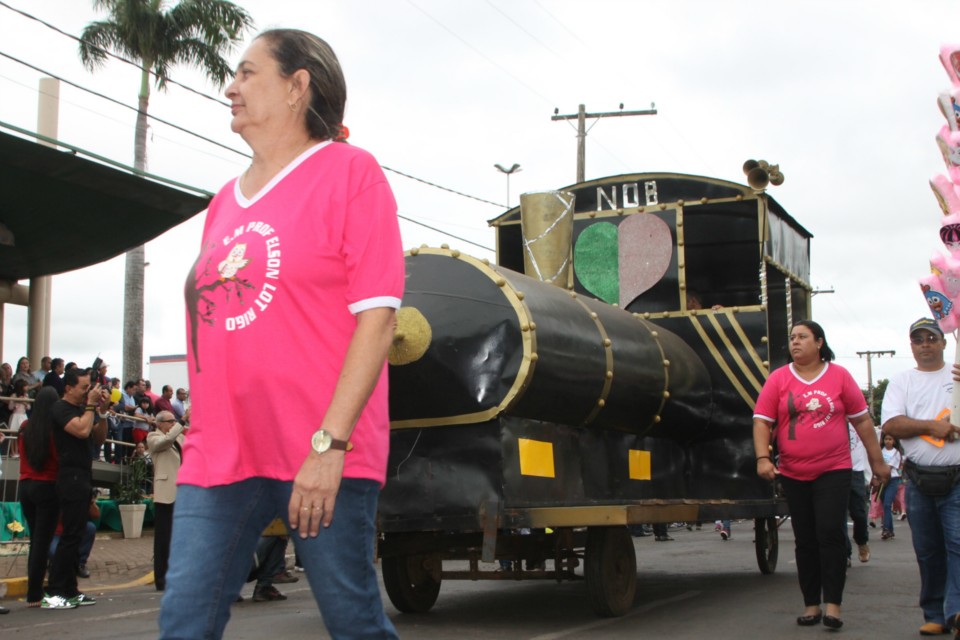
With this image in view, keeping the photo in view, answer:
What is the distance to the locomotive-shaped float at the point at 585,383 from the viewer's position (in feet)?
22.5

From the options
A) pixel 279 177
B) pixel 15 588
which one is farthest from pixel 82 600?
pixel 279 177

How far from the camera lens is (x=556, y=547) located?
292 inches

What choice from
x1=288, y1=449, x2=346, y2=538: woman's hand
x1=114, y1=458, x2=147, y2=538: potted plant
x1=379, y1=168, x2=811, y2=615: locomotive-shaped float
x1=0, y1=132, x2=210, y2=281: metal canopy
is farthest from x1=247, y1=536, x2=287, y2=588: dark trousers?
x1=114, y1=458, x2=147, y2=538: potted plant

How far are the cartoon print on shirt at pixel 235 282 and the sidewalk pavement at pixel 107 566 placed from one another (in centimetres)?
792

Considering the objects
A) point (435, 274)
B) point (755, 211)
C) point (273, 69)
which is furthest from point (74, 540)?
point (273, 69)

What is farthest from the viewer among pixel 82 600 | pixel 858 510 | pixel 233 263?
pixel 858 510

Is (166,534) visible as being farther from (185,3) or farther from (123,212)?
(185,3)

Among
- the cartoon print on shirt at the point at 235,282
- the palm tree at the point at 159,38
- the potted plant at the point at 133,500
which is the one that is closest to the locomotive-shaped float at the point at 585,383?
the cartoon print on shirt at the point at 235,282

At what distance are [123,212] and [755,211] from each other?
29.1 feet

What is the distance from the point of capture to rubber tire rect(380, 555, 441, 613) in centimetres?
761

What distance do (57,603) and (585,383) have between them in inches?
169

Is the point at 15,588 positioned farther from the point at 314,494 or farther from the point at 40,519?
the point at 314,494

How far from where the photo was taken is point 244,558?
2.79 meters

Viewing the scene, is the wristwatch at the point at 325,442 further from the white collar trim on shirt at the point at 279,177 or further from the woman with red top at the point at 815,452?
the woman with red top at the point at 815,452
